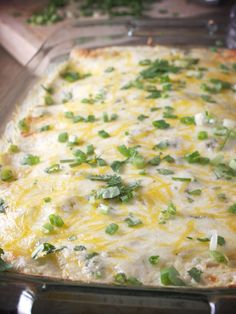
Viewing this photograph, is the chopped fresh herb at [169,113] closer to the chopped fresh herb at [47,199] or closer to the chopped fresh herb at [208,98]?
the chopped fresh herb at [208,98]

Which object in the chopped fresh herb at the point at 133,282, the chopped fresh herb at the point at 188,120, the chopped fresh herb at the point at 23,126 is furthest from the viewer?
the chopped fresh herb at the point at 23,126

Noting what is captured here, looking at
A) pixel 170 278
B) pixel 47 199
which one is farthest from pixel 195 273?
pixel 47 199

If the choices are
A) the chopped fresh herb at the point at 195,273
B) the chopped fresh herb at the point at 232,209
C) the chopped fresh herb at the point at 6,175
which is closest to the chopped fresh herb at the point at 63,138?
the chopped fresh herb at the point at 6,175

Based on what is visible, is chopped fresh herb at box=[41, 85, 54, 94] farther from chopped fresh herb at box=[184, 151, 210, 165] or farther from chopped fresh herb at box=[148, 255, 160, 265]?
chopped fresh herb at box=[148, 255, 160, 265]

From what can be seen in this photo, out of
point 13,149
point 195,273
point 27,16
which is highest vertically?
point 27,16

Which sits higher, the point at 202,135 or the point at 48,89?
the point at 48,89

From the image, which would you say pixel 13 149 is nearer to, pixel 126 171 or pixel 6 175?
pixel 6 175

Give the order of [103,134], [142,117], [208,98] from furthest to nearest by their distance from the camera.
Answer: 1. [208,98]
2. [142,117]
3. [103,134]
